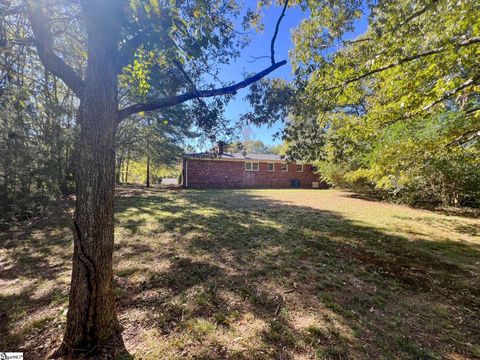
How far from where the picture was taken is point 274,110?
388 centimetres

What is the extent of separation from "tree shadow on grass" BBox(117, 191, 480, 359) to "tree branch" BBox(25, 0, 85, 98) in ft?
8.67

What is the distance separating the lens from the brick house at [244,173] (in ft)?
65.0

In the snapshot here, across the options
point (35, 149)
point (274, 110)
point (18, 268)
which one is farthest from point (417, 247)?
point (35, 149)

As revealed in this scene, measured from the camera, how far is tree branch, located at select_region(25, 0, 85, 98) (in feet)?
6.61

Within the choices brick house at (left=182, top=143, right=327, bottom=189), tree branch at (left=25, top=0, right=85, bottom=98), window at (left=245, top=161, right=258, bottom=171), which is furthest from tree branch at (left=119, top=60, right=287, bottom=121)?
window at (left=245, top=161, right=258, bottom=171)

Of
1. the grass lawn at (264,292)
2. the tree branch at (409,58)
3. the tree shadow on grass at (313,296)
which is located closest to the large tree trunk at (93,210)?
the grass lawn at (264,292)

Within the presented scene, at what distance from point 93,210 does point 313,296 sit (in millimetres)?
2942

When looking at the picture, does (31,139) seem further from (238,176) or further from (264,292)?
(238,176)

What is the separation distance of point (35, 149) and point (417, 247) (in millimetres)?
11465

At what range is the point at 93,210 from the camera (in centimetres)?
196

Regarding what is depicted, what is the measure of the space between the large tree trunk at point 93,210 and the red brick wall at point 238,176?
1782cm

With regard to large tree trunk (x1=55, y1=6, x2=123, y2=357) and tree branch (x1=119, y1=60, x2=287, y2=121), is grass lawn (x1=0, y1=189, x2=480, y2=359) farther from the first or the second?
tree branch (x1=119, y1=60, x2=287, y2=121)

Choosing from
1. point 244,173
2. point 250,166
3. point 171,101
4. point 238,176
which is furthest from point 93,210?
point 250,166

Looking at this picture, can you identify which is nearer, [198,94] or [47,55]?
[47,55]
